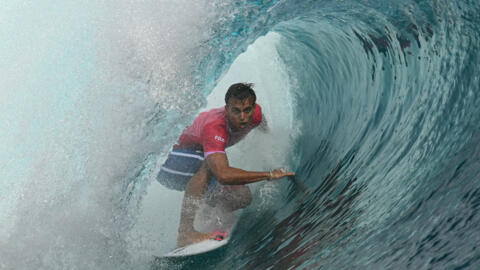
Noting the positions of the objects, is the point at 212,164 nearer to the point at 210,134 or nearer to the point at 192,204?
the point at 210,134

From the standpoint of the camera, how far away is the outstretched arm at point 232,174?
116 inches

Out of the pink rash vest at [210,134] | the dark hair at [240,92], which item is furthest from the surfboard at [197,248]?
the dark hair at [240,92]

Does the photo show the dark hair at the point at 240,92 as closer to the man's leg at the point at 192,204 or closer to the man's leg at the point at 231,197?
the man's leg at the point at 192,204

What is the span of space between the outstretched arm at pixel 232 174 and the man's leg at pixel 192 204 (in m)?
0.23

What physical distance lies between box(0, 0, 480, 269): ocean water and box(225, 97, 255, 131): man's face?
24 centimetres

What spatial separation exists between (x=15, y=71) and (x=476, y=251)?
10.3 feet

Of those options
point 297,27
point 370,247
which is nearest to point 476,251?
point 370,247

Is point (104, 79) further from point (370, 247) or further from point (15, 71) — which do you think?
point (370, 247)

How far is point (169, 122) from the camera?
319 cm

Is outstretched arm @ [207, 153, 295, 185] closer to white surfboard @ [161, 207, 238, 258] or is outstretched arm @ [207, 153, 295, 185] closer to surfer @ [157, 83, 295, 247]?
surfer @ [157, 83, 295, 247]

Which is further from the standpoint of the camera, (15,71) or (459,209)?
(15,71)

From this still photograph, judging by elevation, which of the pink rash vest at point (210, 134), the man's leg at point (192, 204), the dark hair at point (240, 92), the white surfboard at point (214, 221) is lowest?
the white surfboard at point (214, 221)

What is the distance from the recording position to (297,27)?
473 centimetres

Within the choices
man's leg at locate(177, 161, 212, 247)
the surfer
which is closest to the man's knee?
the surfer
